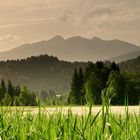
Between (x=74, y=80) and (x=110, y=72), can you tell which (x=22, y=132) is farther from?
(x=74, y=80)

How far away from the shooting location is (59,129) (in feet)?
14.0

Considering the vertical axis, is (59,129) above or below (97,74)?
below

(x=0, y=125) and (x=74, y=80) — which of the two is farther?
(x=74, y=80)

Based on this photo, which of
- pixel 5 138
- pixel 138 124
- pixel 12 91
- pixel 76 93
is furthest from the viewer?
pixel 12 91

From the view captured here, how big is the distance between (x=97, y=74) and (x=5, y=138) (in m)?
124

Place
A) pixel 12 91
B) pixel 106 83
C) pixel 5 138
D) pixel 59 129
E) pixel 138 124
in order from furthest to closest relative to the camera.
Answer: pixel 12 91 < pixel 106 83 < pixel 138 124 < pixel 59 129 < pixel 5 138

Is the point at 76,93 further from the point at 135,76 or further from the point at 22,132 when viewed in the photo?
the point at 22,132

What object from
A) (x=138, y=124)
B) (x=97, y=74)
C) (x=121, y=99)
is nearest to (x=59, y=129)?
(x=138, y=124)

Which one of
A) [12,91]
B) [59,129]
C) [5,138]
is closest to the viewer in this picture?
[5,138]

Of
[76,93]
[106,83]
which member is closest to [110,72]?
[106,83]

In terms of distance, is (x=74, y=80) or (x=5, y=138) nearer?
(x=5, y=138)

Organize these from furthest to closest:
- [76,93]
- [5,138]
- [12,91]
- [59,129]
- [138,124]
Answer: [12,91], [76,93], [138,124], [59,129], [5,138]

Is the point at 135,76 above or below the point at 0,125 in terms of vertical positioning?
above

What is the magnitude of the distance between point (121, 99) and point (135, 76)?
33193 millimetres
